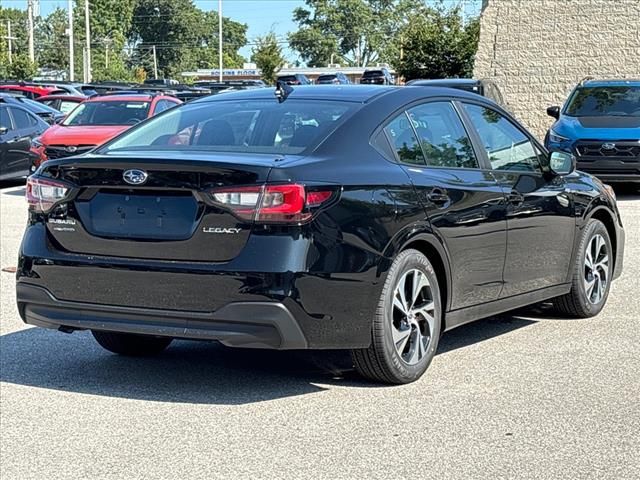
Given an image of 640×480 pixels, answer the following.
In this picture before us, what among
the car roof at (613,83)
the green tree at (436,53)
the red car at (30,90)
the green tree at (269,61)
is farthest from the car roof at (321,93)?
the green tree at (269,61)

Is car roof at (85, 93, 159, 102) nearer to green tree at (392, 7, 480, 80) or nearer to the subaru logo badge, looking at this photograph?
the subaru logo badge

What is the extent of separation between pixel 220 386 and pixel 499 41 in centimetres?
2619

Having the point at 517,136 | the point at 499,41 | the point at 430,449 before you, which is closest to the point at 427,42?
the point at 499,41

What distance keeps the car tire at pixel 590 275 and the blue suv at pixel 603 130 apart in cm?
886

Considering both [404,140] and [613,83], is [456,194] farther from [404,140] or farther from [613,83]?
[613,83]

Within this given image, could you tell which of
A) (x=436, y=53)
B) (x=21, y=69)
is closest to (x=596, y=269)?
(x=436, y=53)

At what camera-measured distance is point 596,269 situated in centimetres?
786

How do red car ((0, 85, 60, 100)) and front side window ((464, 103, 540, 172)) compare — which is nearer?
front side window ((464, 103, 540, 172))

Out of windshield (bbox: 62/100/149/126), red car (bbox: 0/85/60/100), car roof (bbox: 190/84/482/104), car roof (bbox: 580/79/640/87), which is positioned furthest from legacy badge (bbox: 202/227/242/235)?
red car (bbox: 0/85/60/100)

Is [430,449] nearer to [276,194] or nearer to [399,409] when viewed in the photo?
[399,409]

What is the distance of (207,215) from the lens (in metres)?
5.30

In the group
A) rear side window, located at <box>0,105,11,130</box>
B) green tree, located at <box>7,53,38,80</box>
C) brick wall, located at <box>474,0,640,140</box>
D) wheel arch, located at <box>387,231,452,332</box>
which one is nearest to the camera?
wheel arch, located at <box>387,231,452,332</box>

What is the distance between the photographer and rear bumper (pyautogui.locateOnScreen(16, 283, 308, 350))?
525cm

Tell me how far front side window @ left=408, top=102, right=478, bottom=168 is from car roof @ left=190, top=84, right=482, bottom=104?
8 centimetres
